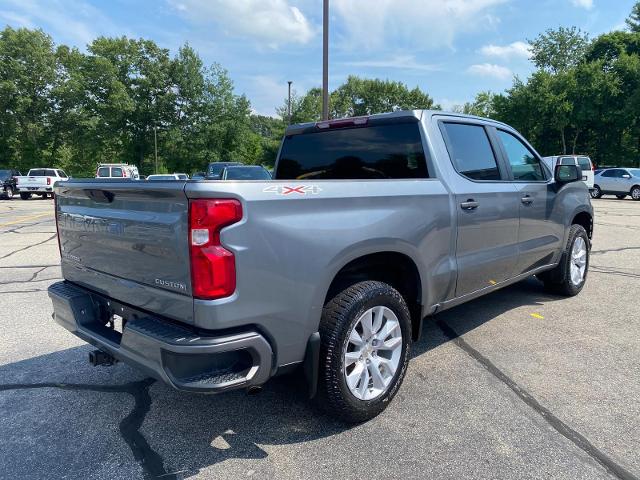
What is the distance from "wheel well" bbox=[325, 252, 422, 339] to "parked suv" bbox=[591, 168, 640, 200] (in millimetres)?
27320

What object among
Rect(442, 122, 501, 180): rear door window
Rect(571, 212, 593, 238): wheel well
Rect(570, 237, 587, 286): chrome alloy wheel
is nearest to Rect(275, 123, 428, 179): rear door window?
Rect(442, 122, 501, 180): rear door window

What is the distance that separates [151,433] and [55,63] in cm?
5412

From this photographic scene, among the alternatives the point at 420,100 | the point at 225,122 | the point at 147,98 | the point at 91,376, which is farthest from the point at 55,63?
the point at 91,376

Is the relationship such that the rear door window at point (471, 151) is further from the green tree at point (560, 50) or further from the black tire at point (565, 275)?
the green tree at point (560, 50)

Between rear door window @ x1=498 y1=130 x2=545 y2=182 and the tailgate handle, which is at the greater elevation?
rear door window @ x1=498 y1=130 x2=545 y2=182

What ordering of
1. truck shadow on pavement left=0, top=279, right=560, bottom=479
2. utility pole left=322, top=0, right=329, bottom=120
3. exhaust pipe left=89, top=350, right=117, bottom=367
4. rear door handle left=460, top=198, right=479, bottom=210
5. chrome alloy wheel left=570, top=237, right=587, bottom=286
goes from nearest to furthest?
truck shadow on pavement left=0, top=279, right=560, bottom=479
exhaust pipe left=89, top=350, right=117, bottom=367
rear door handle left=460, top=198, right=479, bottom=210
chrome alloy wheel left=570, top=237, right=587, bottom=286
utility pole left=322, top=0, right=329, bottom=120

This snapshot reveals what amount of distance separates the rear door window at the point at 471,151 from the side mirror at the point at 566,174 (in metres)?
1.12

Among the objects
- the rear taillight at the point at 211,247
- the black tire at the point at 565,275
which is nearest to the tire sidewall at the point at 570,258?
the black tire at the point at 565,275

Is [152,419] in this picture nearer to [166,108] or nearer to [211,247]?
[211,247]

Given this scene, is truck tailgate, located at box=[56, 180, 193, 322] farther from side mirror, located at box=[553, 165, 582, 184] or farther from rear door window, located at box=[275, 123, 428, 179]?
side mirror, located at box=[553, 165, 582, 184]

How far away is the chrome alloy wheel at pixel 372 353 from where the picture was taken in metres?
2.79

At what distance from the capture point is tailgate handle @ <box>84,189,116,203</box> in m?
2.70

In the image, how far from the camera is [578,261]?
5.71 metres

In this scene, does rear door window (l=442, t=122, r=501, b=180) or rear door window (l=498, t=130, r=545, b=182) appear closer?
rear door window (l=442, t=122, r=501, b=180)
